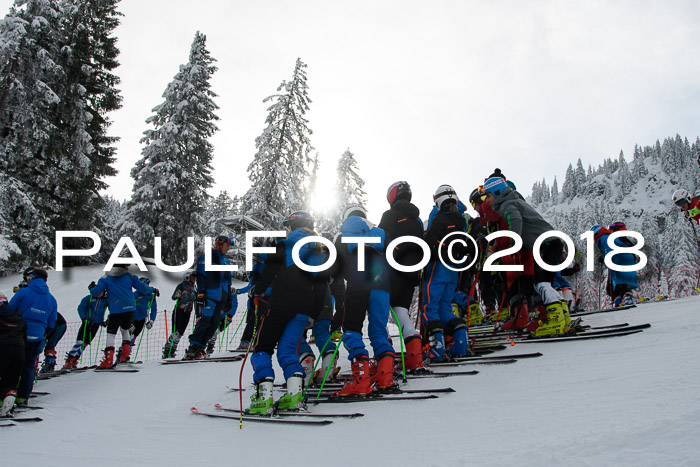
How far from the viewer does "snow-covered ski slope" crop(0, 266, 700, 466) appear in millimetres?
2121

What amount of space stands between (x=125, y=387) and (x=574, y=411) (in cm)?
650

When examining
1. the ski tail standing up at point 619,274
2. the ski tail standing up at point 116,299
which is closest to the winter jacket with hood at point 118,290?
the ski tail standing up at point 116,299

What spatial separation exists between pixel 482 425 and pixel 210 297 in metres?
7.20

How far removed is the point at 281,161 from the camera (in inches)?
1029

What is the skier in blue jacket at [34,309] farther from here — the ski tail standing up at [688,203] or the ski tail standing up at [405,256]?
the ski tail standing up at [688,203]

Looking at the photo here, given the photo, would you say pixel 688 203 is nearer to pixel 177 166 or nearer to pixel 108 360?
pixel 108 360

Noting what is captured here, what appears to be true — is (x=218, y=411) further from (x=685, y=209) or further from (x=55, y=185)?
(x=55, y=185)

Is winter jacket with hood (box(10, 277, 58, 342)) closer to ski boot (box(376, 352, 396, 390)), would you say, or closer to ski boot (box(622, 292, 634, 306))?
ski boot (box(376, 352, 396, 390))

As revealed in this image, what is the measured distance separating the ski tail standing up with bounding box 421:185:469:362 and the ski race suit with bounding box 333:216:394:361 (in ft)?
2.83

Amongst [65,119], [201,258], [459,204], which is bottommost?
[201,258]

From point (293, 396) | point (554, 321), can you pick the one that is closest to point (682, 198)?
point (554, 321)

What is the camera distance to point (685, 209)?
9430 millimetres

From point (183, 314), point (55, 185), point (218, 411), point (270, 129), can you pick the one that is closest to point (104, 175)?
point (55, 185)

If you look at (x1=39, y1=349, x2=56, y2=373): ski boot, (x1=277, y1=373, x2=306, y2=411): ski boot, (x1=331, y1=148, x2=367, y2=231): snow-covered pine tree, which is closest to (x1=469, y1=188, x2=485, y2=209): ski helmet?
(x1=277, y1=373, x2=306, y2=411): ski boot
